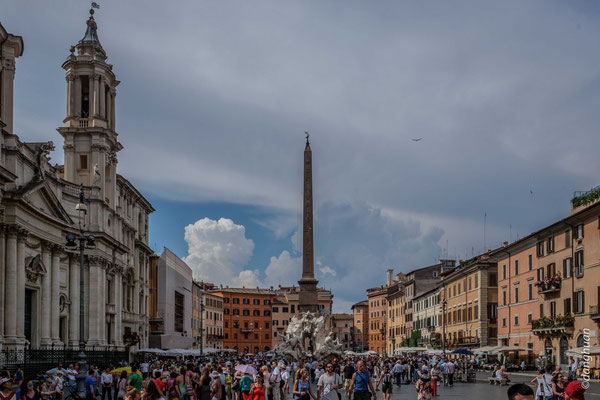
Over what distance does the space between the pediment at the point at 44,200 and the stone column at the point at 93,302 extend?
682cm

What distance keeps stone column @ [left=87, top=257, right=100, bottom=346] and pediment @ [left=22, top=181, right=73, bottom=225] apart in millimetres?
6820

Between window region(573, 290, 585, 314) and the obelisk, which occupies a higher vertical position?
the obelisk

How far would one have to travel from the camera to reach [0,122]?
3306cm

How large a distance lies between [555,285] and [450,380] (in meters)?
12.4

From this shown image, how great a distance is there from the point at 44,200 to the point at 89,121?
40.6 ft

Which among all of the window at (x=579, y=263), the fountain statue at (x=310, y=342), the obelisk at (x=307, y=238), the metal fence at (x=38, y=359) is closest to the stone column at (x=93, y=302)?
the metal fence at (x=38, y=359)

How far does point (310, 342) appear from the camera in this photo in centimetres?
5712

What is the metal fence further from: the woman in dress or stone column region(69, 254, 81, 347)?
the woman in dress

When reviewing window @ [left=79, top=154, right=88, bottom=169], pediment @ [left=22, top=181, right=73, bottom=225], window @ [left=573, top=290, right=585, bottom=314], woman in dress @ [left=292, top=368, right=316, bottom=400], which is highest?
window @ [left=79, top=154, right=88, bottom=169]

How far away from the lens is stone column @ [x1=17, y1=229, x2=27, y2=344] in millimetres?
36188

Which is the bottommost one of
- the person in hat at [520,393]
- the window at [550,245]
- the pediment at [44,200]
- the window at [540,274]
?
the person in hat at [520,393]

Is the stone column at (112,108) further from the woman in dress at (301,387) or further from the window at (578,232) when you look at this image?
the woman in dress at (301,387)

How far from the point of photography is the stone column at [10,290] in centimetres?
3522

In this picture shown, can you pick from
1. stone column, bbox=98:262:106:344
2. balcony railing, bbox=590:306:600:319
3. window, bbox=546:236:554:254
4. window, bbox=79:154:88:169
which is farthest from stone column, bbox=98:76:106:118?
balcony railing, bbox=590:306:600:319
